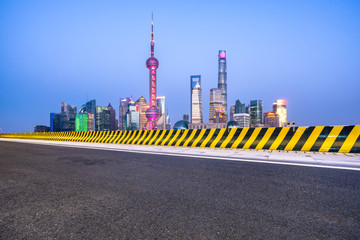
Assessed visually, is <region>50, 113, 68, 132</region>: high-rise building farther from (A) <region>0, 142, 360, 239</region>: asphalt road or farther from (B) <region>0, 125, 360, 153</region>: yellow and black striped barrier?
(A) <region>0, 142, 360, 239</region>: asphalt road

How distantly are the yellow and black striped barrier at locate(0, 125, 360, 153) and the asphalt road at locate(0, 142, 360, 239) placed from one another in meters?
3.17

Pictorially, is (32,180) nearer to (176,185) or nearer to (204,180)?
(176,185)

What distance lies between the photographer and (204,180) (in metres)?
3.47

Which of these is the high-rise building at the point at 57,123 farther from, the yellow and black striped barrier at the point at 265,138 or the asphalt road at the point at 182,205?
the asphalt road at the point at 182,205

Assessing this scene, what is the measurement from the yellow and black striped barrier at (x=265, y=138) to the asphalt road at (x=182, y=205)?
3.17 meters

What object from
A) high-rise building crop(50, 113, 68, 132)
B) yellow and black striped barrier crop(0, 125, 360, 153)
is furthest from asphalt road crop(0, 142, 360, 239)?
high-rise building crop(50, 113, 68, 132)

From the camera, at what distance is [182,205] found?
234cm

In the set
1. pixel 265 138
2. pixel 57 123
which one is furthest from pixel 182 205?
pixel 57 123

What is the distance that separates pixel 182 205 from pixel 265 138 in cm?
629

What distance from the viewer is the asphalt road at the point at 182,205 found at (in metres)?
1.75

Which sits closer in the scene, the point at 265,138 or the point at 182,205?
the point at 182,205

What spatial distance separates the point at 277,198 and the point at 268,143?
544 cm

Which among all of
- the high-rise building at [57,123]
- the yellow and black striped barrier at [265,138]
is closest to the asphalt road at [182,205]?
the yellow and black striped barrier at [265,138]

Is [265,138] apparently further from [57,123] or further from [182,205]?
[57,123]
